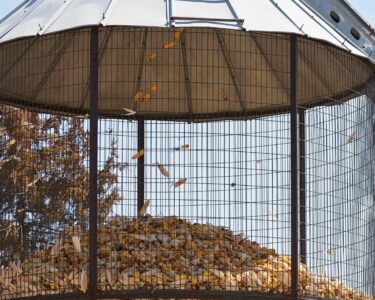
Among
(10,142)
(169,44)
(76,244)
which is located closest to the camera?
(76,244)

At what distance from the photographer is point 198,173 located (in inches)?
532

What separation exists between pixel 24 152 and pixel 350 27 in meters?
4.59

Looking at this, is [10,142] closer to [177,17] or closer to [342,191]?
[177,17]

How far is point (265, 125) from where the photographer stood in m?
14.1

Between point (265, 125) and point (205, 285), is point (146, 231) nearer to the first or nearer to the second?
point (205, 285)

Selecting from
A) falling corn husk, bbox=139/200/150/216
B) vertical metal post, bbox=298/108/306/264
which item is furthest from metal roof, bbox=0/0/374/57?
falling corn husk, bbox=139/200/150/216

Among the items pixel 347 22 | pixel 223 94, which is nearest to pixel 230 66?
pixel 223 94

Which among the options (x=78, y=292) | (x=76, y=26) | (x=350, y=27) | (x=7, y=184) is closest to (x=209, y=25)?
(x=76, y=26)

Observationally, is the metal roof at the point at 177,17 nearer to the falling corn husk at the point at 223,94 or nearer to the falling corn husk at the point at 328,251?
the falling corn husk at the point at 328,251

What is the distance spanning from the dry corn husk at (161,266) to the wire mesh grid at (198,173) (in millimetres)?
20

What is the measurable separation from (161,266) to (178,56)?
4.23 m

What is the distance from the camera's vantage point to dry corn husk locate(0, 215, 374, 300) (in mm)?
11633

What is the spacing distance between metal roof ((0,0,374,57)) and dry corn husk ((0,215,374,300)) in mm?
2463

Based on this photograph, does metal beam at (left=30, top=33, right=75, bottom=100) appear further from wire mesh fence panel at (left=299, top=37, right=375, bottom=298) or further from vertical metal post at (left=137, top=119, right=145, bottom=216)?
wire mesh fence panel at (left=299, top=37, right=375, bottom=298)
